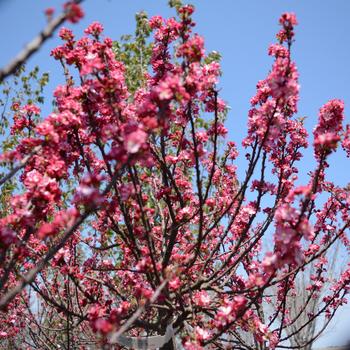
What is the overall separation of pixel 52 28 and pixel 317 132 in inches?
116

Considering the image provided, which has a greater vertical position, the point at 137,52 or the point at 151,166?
the point at 137,52

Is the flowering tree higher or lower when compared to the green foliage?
lower

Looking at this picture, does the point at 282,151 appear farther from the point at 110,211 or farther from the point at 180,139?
the point at 110,211

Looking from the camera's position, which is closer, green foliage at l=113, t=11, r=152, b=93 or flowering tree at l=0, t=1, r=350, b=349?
flowering tree at l=0, t=1, r=350, b=349

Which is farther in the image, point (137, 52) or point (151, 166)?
point (137, 52)

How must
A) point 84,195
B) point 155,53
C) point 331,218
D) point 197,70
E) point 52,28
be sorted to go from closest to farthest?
point 52,28 < point 84,195 < point 197,70 < point 155,53 < point 331,218

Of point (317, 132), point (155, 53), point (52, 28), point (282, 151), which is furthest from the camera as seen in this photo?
point (282, 151)

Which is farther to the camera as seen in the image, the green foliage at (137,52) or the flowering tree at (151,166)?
the green foliage at (137,52)

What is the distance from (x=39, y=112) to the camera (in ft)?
15.0

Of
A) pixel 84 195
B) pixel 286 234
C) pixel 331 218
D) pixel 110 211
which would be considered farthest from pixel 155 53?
pixel 331 218

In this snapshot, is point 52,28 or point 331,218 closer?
point 52,28

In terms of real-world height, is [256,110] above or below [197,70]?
above

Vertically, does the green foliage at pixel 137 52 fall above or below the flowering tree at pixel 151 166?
above

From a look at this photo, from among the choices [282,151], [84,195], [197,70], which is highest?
[282,151]
